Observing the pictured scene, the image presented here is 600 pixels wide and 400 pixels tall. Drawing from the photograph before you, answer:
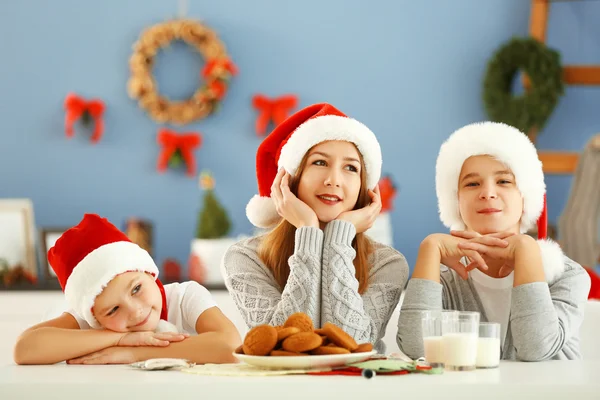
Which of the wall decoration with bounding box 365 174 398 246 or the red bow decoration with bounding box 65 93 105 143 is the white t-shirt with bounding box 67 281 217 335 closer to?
the wall decoration with bounding box 365 174 398 246

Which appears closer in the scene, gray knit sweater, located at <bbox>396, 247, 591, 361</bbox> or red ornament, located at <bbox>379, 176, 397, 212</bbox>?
gray knit sweater, located at <bbox>396, 247, 591, 361</bbox>

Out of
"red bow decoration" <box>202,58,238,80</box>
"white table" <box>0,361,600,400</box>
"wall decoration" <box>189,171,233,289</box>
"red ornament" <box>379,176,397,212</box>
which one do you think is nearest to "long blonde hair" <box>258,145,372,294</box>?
"white table" <box>0,361,600,400</box>

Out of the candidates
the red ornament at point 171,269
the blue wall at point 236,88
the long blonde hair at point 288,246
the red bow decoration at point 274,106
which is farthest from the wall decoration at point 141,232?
the long blonde hair at point 288,246

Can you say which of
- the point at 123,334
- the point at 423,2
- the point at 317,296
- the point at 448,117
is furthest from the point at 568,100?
the point at 123,334

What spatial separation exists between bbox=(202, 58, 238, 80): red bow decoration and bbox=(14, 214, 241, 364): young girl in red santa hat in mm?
2123

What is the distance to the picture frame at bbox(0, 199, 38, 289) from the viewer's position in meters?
3.58

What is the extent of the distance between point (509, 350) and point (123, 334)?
0.75 m

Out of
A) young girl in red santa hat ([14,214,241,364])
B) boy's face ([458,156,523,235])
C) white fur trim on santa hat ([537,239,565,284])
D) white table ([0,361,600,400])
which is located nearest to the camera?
white table ([0,361,600,400])

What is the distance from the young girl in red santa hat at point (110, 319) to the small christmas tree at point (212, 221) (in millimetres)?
1833

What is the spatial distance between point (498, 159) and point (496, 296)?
0.29m

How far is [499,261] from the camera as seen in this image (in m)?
1.73

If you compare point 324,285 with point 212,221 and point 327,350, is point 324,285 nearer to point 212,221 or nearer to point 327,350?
→ point 327,350

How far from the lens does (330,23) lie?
12.3 ft

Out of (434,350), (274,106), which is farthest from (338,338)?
(274,106)
